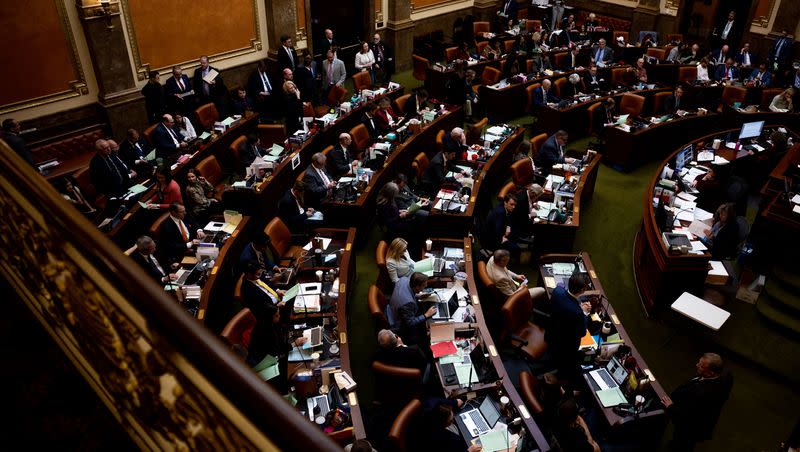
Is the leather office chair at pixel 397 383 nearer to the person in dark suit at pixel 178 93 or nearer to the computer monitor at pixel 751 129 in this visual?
the person in dark suit at pixel 178 93

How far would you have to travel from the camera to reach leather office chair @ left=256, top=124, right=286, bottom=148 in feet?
31.2

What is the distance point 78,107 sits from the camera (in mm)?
9086

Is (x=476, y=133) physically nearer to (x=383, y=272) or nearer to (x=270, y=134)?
(x=270, y=134)

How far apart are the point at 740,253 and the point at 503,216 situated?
3200 millimetres

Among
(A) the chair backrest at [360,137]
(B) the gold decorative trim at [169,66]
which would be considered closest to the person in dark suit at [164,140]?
(B) the gold decorative trim at [169,66]

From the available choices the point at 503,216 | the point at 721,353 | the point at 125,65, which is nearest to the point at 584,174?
the point at 503,216

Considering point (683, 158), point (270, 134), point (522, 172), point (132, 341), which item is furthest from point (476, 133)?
point (132, 341)

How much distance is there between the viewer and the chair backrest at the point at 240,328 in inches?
200

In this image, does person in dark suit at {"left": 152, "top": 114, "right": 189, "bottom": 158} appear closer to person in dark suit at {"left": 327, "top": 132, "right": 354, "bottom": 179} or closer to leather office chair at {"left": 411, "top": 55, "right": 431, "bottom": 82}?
person in dark suit at {"left": 327, "top": 132, "right": 354, "bottom": 179}

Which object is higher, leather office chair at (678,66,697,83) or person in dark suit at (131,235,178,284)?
leather office chair at (678,66,697,83)

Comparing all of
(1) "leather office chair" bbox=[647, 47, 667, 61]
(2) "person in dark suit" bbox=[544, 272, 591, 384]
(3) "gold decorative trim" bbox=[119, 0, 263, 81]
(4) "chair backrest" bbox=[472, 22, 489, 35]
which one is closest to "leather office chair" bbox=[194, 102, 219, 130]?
(3) "gold decorative trim" bbox=[119, 0, 263, 81]

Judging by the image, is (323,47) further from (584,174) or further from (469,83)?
(584,174)

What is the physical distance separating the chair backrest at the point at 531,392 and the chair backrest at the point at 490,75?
823cm

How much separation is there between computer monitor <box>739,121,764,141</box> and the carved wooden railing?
1020cm
